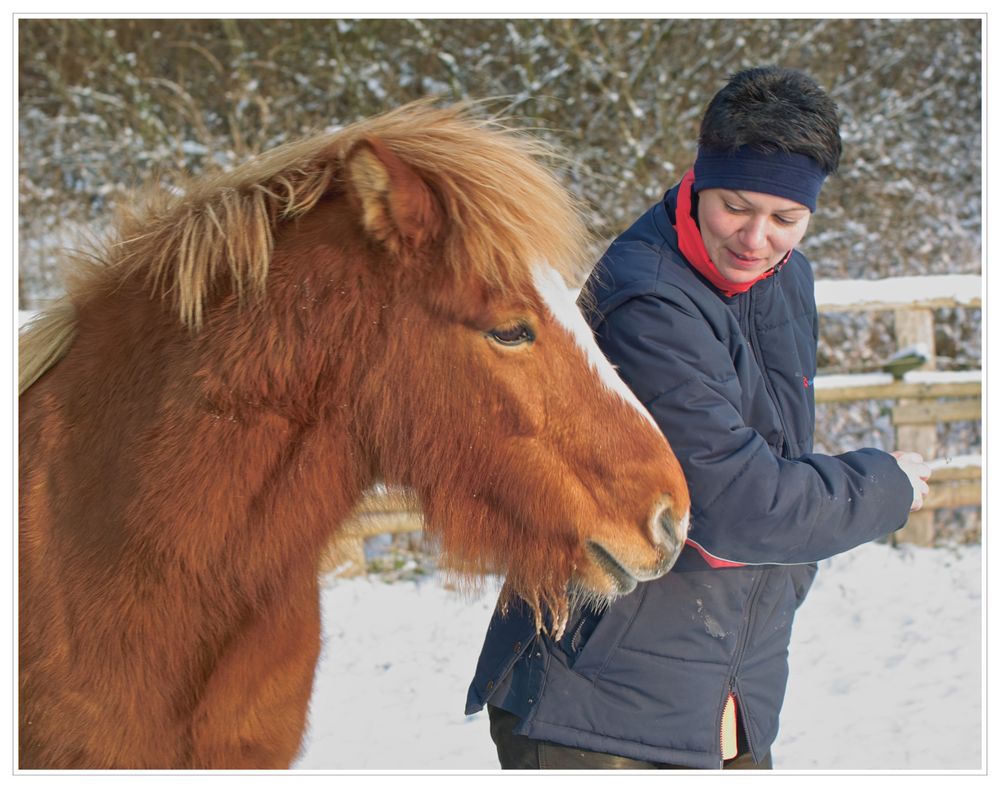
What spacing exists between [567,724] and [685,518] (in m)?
0.61

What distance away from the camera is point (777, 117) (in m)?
2.05

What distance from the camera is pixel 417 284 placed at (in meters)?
2.04

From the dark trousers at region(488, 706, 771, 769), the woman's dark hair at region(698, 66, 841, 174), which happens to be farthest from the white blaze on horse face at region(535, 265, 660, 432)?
the dark trousers at region(488, 706, 771, 769)

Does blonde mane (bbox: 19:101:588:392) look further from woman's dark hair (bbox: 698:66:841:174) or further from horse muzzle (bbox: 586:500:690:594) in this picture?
horse muzzle (bbox: 586:500:690:594)

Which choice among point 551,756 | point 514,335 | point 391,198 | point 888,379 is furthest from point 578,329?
point 888,379

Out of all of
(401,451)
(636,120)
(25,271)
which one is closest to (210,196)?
(401,451)

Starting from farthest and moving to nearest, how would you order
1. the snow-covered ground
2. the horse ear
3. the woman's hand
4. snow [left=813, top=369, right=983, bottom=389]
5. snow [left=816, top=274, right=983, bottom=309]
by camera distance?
1. snow [left=813, top=369, right=983, bottom=389]
2. snow [left=816, top=274, right=983, bottom=309]
3. the snow-covered ground
4. the woman's hand
5. the horse ear

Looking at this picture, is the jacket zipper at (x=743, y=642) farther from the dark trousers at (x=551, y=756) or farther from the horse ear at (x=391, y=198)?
the horse ear at (x=391, y=198)

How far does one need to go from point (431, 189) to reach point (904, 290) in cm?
695

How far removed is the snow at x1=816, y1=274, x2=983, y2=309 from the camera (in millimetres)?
7688

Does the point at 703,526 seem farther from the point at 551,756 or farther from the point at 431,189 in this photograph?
the point at 431,189

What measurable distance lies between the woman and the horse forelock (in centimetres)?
26
